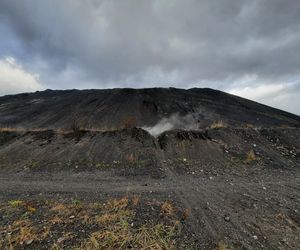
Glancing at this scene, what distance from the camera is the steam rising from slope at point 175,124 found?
17.3 meters

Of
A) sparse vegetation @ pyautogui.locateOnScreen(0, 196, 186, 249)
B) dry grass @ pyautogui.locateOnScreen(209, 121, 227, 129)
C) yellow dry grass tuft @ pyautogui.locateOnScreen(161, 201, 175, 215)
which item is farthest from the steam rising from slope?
sparse vegetation @ pyautogui.locateOnScreen(0, 196, 186, 249)

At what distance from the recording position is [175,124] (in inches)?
720

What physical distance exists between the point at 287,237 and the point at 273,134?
12.3m

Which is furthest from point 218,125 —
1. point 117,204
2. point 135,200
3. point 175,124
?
point 117,204

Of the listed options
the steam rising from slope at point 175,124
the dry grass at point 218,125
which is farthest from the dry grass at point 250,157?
the steam rising from slope at point 175,124

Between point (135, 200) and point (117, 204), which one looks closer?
point (117, 204)

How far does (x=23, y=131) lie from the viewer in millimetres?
18375

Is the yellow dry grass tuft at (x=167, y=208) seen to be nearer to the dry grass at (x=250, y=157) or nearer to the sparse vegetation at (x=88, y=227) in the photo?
the sparse vegetation at (x=88, y=227)

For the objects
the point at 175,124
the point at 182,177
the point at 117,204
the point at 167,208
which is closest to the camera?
the point at 167,208

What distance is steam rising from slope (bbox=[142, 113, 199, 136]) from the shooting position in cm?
1733

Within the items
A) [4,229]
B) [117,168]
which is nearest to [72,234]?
[4,229]

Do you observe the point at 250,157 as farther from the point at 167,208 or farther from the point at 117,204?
the point at 117,204

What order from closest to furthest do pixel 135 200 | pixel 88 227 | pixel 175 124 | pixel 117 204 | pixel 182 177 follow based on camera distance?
pixel 88 227
pixel 117 204
pixel 135 200
pixel 182 177
pixel 175 124

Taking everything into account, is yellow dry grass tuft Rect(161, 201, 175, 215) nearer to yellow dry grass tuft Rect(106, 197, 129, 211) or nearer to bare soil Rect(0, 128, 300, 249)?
bare soil Rect(0, 128, 300, 249)
